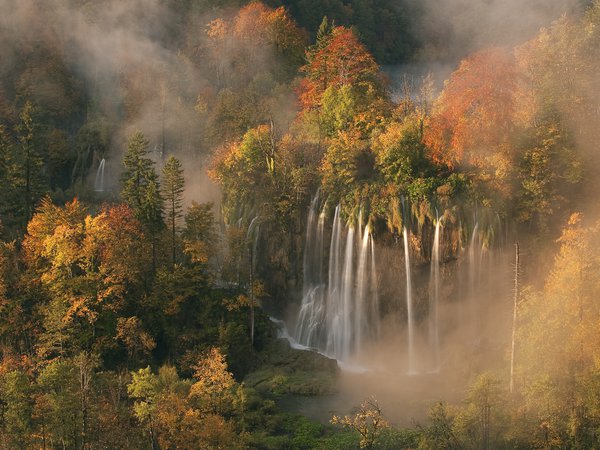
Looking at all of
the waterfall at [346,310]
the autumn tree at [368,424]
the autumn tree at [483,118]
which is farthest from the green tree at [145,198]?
the autumn tree at [483,118]

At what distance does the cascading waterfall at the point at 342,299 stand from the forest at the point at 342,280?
16 centimetres

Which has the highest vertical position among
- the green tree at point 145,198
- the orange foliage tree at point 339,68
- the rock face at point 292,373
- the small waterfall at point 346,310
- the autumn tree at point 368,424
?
the orange foliage tree at point 339,68

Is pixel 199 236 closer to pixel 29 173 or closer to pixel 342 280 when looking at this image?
pixel 342 280

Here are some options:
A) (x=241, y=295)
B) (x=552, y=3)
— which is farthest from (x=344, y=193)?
(x=552, y=3)

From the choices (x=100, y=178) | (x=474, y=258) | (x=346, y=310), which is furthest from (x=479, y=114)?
(x=100, y=178)

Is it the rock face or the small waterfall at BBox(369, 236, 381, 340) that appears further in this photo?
the small waterfall at BBox(369, 236, 381, 340)

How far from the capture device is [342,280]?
45656 mm

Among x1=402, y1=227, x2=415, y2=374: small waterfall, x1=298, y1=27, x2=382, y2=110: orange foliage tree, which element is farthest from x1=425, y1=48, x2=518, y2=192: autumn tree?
x1=298, y1=27, x2=382, y2=110: orange foliage tree

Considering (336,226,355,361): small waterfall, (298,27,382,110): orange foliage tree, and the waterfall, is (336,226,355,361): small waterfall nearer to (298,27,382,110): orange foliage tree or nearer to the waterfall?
the waterfall

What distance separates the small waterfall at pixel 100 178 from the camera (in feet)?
214

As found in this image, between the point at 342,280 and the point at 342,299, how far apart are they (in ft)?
4.77

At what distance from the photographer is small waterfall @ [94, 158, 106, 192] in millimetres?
65325

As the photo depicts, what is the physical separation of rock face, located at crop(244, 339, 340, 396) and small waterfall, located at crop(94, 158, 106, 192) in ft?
103

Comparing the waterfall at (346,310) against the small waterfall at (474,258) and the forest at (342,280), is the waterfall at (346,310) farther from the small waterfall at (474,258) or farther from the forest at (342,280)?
the small waterfall at (474,258)
